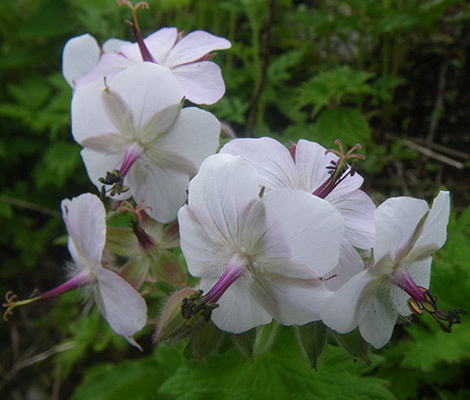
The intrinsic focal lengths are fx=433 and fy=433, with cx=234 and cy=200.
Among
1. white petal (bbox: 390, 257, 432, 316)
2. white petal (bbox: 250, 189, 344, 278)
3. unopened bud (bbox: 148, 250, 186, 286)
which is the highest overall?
white petal (bbox: 250, 189, 344, 278)

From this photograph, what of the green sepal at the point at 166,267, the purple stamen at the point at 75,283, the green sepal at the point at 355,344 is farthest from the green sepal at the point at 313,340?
the purple stamen at the point at 75,283

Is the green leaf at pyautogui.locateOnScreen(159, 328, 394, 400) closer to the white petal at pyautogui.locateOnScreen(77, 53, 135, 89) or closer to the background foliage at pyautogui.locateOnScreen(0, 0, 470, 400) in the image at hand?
the background foliage at pyautogui.locateOnScreen(0, 0, 470, 400)

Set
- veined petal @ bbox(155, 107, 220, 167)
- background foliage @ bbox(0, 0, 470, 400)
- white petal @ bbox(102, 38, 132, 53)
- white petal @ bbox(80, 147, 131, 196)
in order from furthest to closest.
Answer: background foliage @ bbox(0, 0, 470, 400) < white petal @ bbox(102, 38, 132, 53) < white petal @ bbox(80, 147, 131, 196) < veined petal @ bbox(155, 107, 220, 167)

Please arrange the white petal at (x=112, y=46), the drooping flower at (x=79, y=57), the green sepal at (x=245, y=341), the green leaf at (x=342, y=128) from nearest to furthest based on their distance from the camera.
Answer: the green sepal at (x=245, y=341)
the drooping flower at (x=79, y=57)
the white petal at (x=112, y=46)
the green leaf at (x=342, y=128)

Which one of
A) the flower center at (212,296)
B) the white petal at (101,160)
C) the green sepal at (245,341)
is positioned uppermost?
the white petal at (101,160)

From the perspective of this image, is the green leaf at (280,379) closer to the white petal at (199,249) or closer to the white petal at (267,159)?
the white petal at (199,249)

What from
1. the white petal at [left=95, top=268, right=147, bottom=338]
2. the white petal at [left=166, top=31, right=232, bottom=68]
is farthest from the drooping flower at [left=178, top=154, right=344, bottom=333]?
the white petal at [left=166, top=31, right=232, bottom=68]

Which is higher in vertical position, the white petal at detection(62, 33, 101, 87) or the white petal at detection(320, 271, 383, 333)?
the white petal at detection(62, 33, 101, 87)

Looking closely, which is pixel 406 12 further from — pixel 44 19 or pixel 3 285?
pixel 3 285
